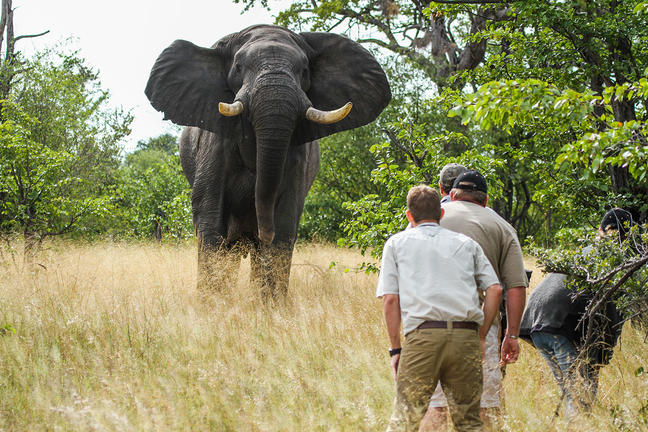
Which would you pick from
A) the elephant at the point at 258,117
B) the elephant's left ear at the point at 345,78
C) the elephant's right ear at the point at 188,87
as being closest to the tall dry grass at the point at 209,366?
the elephant at the point at 258,117

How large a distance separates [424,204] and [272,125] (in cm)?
374

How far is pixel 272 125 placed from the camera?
293 inches

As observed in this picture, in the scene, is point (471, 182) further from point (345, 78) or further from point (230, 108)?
point (345, 78)

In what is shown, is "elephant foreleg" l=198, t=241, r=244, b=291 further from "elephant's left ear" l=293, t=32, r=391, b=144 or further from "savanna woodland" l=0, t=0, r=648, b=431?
"elephant's left ear" l=293, t=32, r=391, b=144

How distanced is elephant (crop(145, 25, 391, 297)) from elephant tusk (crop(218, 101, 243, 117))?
1 cm

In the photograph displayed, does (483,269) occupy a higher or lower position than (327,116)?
lower

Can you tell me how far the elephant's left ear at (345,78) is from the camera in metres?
8.79

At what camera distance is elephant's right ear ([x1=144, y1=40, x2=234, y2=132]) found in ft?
27.5

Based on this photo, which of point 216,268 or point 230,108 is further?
point 216,268

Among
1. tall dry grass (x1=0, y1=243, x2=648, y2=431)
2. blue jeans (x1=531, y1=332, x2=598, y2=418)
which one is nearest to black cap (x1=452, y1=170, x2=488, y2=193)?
blue jeans (x1=531, y1=332, x2=598, y2=418)

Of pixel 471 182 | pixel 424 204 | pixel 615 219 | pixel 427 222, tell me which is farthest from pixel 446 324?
pixel 615 219

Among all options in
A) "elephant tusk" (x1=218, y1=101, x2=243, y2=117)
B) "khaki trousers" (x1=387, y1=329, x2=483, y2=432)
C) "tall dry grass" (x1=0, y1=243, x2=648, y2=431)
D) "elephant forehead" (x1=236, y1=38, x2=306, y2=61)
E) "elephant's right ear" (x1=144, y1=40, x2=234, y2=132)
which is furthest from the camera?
"elephant's right ear" (x1=144, y1=40, x2=234, y2=132)

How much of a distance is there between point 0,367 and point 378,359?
2.97m

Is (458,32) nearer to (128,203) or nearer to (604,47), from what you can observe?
(128,203)
